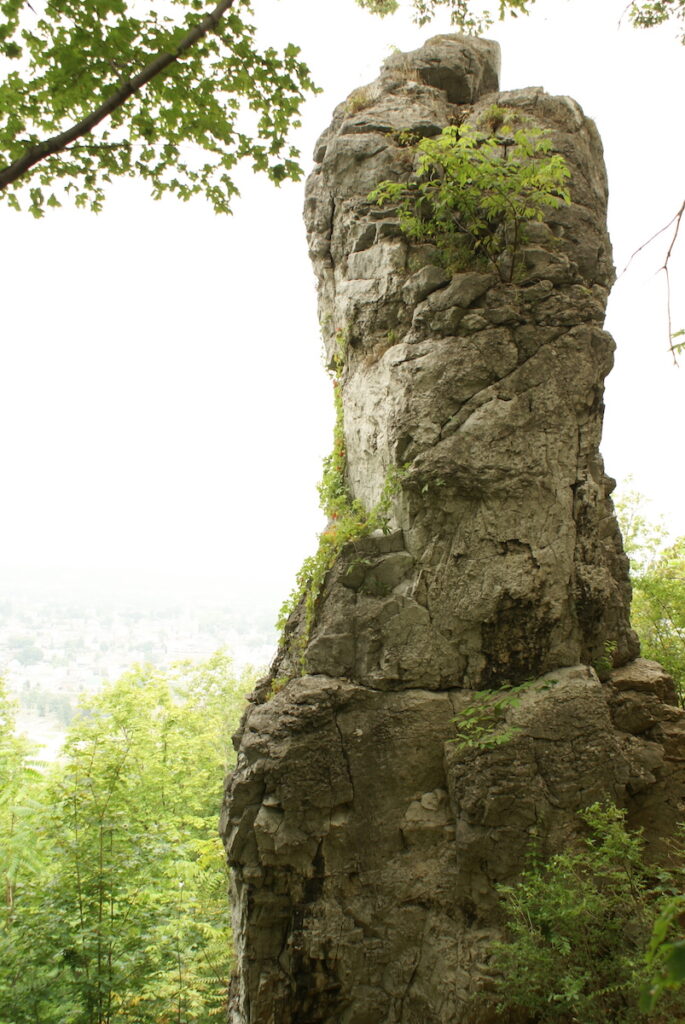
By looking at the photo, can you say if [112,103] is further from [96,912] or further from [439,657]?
[96,912]

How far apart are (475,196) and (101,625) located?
91.4 metres

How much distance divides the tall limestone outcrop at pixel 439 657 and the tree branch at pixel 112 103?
14.1 feet

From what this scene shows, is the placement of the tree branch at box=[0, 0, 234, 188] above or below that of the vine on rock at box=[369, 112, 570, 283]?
below

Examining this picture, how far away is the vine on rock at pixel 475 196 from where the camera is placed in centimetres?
803

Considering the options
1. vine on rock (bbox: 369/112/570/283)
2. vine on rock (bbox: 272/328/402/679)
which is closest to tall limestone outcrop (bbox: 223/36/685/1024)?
vine on rock (bbox: 272/328/402/679)

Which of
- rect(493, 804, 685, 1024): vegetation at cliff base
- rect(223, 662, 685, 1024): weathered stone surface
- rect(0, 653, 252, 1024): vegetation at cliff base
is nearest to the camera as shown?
rect(493, 804, 685, 1024): vegetation at cliff base

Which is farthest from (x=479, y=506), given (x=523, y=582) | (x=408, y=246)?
(x=408, y=246)

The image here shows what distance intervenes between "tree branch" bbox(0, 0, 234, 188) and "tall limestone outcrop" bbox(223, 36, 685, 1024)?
14.1ft

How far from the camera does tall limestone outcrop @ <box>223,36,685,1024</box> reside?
6738 millimetres

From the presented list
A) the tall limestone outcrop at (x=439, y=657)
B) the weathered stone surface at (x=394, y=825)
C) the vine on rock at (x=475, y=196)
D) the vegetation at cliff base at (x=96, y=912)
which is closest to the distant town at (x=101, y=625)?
the vegetation at cliff base at (x=96, y=912)

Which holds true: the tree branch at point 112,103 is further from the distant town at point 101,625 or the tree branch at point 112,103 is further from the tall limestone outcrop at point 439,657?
the distant town at point 101,625

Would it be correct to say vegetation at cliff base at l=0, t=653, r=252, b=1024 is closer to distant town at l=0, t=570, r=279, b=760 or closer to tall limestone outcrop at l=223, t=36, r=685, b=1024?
tall limestone outcrop at l=223, t=36, r=685, b=1024

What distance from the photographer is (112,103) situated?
4.54 meters

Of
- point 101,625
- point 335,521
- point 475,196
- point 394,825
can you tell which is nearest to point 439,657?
point 394,825
